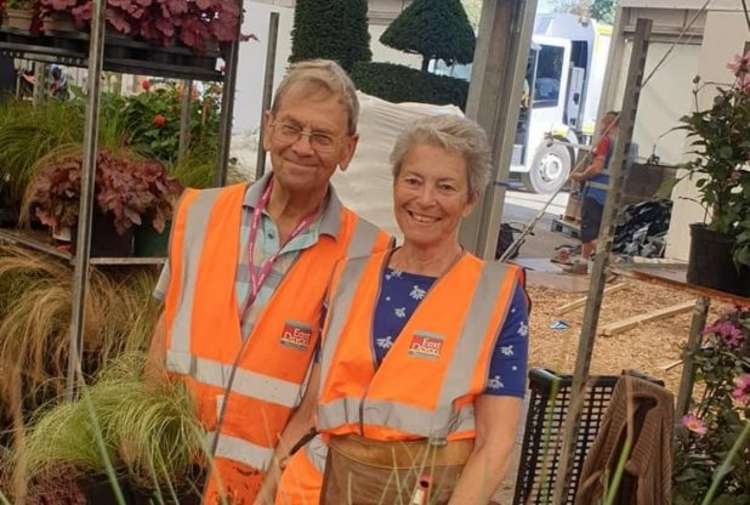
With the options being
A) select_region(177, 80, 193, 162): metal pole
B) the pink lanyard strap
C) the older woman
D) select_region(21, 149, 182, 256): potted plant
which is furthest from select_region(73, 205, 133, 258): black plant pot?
the older woman

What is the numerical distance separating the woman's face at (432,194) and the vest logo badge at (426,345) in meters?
0.17

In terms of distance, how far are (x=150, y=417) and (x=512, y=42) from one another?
2.91 metres

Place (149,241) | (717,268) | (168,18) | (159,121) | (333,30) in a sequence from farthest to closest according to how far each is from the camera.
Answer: (333,30) → (159,121) → (149,241) → (168,18) → (717,268)

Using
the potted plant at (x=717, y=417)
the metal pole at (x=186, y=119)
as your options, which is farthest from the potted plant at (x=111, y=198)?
the potted plant at (x=717, y=417)

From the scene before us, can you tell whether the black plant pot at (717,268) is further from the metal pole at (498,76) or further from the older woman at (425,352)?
the metal pole at (498,76)

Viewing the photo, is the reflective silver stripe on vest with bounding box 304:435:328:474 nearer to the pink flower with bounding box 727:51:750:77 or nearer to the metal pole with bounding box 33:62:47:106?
the pink flower with bounding box 727:51:750:77

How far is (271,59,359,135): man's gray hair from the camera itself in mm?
1972

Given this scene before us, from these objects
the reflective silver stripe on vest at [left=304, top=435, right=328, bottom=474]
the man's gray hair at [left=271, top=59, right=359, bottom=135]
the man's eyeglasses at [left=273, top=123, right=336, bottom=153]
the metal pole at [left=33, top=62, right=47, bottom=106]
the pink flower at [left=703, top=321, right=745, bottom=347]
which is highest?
the man's gray hair at [left=271, top=59, right=359, bottom=135]

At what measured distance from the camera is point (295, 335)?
1950 mm

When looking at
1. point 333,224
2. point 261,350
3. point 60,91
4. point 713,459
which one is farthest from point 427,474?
point 60,91

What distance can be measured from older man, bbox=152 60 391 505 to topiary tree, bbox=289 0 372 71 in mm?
6285

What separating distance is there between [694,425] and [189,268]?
145 centimetres

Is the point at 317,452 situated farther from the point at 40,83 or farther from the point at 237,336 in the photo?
the point at 40,83

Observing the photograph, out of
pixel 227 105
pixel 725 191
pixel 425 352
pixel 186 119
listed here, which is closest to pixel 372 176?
pixel 186 119
